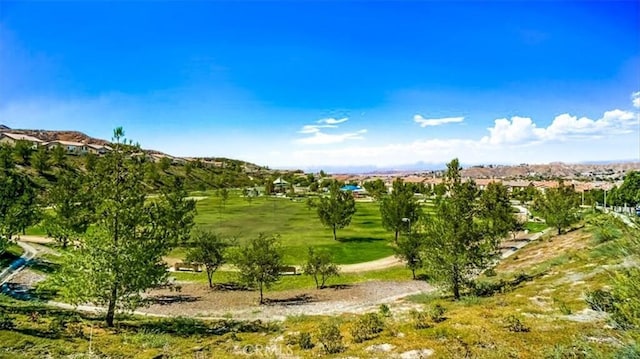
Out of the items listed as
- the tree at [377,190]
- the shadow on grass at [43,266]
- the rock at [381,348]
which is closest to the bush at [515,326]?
the rock at [381,348]

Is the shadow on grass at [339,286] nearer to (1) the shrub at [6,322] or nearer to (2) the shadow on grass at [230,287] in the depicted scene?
(2) the shadow on grass at [230,287]

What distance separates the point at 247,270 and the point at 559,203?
44332 millimetres

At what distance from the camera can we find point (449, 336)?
51.6ft

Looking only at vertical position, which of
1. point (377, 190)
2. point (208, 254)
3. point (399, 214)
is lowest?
point (208, 254)

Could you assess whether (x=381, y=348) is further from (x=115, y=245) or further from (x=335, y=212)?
(x=335, y=212)

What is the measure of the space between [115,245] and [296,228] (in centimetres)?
5269

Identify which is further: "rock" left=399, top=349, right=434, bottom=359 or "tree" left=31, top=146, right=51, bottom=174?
"tree" left=31, top=146, right=51, bottom=174

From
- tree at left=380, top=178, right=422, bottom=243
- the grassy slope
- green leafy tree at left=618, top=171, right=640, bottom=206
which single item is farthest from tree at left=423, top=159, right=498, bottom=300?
green leafy tree at left=618, top=171, right=640, bottom=206

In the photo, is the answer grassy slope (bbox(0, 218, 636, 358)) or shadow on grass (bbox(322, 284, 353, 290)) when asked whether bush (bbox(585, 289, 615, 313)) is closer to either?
grassy slope (bbox(0, 218, 636, 358))

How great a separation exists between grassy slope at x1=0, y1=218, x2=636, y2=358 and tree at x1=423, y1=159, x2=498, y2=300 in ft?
8.42

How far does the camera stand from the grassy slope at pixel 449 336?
14025 millimetres

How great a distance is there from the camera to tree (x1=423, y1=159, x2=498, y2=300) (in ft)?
87.8

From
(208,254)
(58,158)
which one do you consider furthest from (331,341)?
(58,158)

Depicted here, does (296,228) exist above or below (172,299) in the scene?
above
